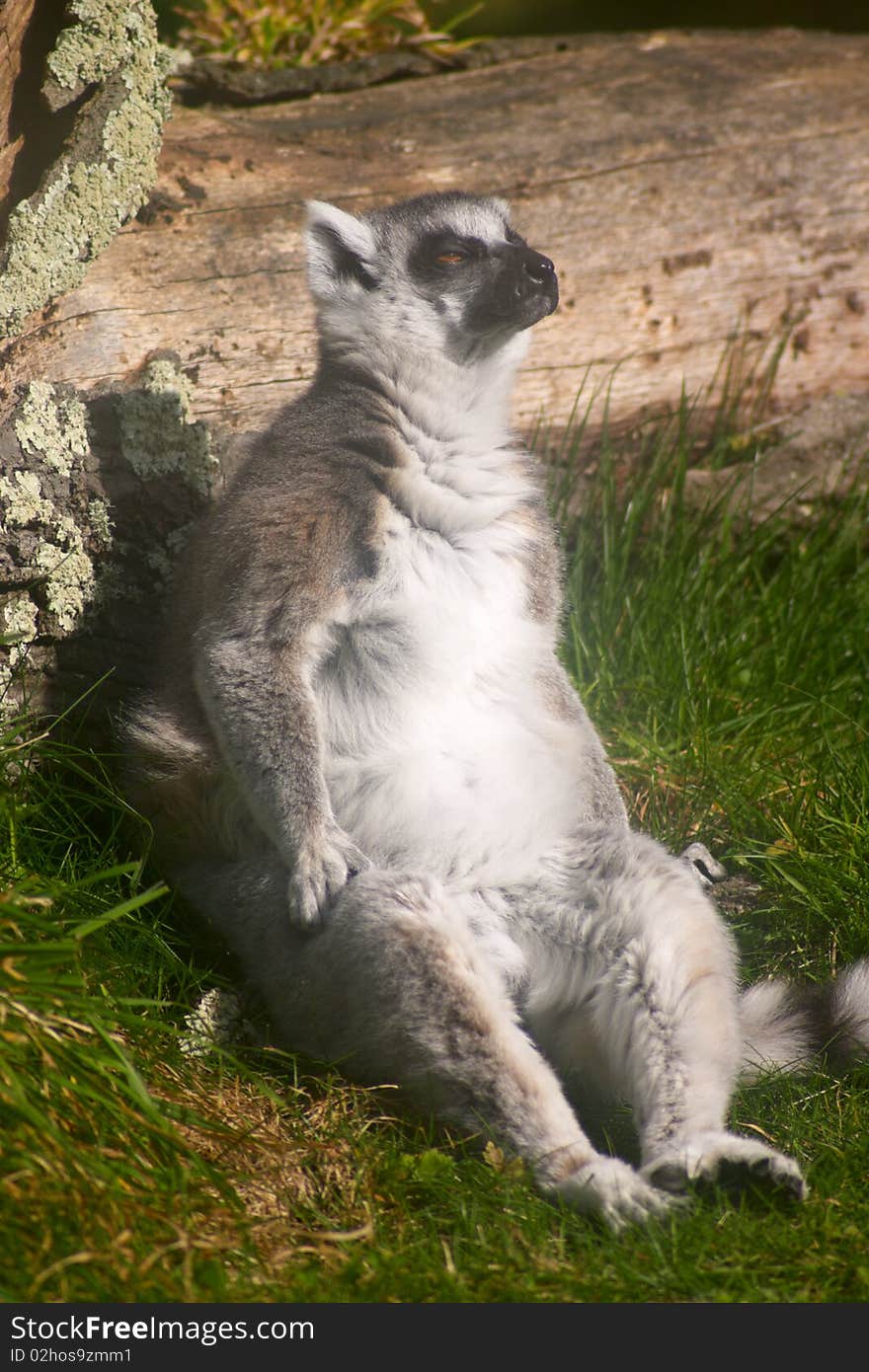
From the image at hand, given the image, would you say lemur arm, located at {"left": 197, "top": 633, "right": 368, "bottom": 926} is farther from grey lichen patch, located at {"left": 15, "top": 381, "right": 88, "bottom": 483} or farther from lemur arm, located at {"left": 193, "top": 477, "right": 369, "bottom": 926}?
grey lichen patch, located at {"left": 15, "top": 381, "right": 88, "bottom": 483}

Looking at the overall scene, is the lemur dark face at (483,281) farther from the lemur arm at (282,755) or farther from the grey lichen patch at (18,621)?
the grey lichen patch at (18,621)

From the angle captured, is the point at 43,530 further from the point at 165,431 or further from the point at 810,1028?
the point at 810,1028

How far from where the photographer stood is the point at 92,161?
433 cm

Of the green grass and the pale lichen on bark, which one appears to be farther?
the pale lichen on bark

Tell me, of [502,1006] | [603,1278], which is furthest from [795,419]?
[603,1278]

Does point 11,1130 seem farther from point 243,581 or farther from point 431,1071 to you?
point 243,581

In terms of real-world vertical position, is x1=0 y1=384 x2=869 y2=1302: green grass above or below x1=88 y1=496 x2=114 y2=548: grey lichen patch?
below

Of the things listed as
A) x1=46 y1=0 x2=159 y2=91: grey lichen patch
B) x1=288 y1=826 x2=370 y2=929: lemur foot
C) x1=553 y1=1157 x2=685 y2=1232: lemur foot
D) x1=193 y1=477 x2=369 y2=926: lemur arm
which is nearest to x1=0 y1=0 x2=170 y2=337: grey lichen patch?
x1=46 y1=0 x2=159 y2=91: grey lichen patch

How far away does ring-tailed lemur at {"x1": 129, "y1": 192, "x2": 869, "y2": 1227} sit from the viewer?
A: 9.84 ft

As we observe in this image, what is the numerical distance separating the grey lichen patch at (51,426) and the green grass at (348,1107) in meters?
0.92

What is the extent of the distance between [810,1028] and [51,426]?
9.97 ft

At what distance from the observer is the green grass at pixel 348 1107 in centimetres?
256

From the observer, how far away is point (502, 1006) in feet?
10.1

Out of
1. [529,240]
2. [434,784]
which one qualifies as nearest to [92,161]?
[529,240]
